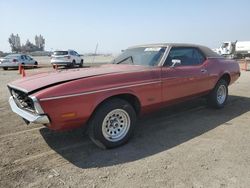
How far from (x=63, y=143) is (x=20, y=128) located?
1.28m

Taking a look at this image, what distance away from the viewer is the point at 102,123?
14.0 feet

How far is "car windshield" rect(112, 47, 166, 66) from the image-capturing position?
17.6 ft

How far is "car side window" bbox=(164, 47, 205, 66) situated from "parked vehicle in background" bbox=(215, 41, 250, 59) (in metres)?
32.4

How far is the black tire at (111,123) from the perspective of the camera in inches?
166

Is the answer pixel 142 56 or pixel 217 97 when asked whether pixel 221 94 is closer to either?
pixel 217 97

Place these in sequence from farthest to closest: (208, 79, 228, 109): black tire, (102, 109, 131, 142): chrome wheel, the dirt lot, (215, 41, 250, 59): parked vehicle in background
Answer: (215, 41, 250, 59): parked vehicle in background, (208, 79, 228, 109): black tire, (102, 109, 131, 142): chrome wheel, the dirt lot

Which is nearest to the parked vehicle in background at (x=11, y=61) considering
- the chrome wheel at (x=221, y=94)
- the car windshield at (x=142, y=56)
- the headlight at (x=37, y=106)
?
the car windshield at (x=142, y=56)

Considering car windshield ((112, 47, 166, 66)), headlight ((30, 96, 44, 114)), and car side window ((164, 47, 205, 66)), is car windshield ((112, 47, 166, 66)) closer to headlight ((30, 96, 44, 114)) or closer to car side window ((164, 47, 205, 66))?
car side window ((164, 47, 205, 66))

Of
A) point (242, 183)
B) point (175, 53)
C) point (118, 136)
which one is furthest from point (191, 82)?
point (242, 183)

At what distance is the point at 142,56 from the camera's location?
5574mm

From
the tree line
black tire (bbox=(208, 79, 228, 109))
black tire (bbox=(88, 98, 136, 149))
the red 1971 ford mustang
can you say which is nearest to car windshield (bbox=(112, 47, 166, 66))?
the red 1971 ford mustang

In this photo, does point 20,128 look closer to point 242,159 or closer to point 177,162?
point 177,162

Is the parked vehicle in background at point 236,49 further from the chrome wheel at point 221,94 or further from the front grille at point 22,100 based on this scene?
the front grille at point 22,100

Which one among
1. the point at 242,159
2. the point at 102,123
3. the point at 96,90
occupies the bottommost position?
the point at 242,159
